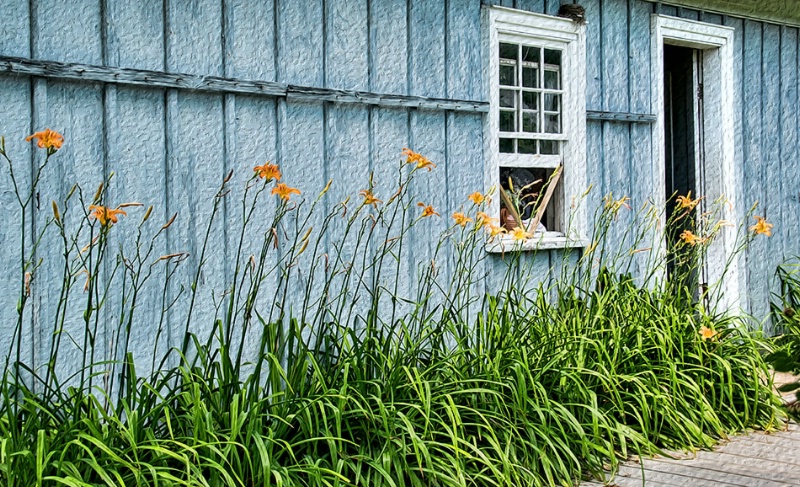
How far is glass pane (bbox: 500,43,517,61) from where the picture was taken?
6352 mm

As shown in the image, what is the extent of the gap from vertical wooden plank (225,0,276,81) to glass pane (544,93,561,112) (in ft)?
7.65

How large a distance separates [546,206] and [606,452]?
260 centimetres

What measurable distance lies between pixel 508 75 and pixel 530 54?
250 millimetres

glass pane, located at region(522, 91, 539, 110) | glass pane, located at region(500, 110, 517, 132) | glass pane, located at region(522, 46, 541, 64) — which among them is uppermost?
glass pane, located at region(522, 46, 541, 64)

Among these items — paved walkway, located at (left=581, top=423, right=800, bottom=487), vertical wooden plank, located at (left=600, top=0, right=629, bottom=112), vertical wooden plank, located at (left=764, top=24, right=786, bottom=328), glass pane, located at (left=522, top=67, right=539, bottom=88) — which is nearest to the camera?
paved walkway, located at (left=581, top=423, right=800, bottom=487)

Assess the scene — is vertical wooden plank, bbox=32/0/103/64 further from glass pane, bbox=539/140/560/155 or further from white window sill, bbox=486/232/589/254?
glass pane, bbox=539/140/560/155

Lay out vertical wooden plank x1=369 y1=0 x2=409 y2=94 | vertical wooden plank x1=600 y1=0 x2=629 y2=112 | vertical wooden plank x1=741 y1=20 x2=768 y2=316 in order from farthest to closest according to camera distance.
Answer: vertical wooden plank x1=741 y1=20 x2=768 y2=316 → vertical wooden plank x1=600 y1=0 x2=629 y2=112 → vertical wooden plank x1=369 y1=0 x2=409 y2=94

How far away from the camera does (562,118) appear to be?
665 cm

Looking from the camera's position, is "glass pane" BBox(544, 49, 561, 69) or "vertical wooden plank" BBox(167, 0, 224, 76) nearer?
"vertical wooden plank" BBox(167, 0, 224, 76)

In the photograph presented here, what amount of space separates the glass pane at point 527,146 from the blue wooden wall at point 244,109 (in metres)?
0.53

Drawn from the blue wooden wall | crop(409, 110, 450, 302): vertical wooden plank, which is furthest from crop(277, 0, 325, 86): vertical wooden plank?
crop(409, 110, 450, 302): vertical wooden plank

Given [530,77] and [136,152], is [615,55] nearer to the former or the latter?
[530,77]

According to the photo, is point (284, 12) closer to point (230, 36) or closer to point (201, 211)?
point (230, 36)

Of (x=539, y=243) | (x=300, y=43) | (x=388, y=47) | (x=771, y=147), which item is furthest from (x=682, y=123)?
(x=300, y=43)
